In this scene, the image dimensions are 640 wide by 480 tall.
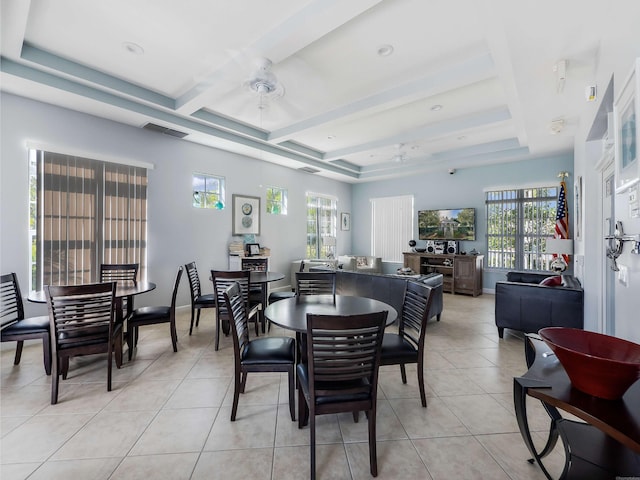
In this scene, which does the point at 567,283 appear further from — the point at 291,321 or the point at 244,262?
the point at 244,262

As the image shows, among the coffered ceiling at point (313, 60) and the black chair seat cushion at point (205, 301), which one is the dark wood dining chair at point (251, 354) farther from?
the coffered ceiling at point (313, 60)

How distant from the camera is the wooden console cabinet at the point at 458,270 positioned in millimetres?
6461

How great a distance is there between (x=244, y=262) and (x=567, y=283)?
500 centimetres

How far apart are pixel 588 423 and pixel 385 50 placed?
3233 millimetres

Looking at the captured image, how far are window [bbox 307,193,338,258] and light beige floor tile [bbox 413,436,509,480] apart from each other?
5802 millimetres

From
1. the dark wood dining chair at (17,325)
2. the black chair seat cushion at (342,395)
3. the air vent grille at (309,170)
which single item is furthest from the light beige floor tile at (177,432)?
the air vent grille at (309,170)

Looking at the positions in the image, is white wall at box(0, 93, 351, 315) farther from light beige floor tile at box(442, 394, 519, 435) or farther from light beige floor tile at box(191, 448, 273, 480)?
light beige floor tile at box(442, 394, 519, 435)

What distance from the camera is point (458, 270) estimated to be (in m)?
6.64

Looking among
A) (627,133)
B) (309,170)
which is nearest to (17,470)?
(627,133)

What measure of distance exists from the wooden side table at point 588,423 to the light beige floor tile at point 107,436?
231 centimetres

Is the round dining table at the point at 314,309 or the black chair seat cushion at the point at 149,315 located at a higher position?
the round dining table at the point at 314,309

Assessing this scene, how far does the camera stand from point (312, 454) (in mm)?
1637

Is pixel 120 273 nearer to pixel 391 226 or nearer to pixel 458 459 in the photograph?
pixel 458 459

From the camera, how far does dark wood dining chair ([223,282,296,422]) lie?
6.92ft
